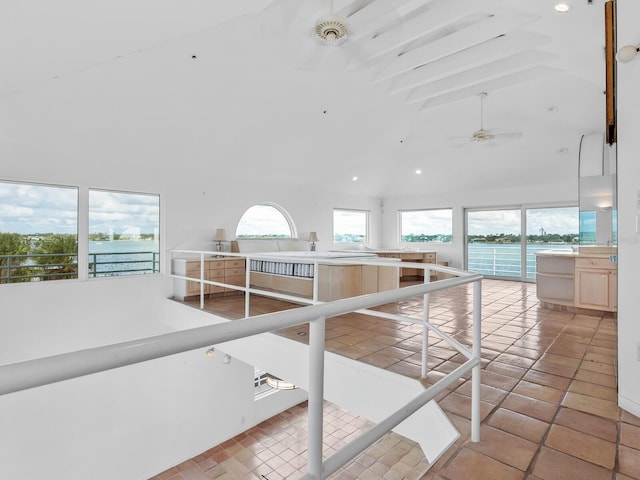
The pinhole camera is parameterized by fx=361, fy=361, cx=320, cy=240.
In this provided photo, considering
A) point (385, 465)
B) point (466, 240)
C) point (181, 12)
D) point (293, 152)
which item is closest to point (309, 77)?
point (293, 152)

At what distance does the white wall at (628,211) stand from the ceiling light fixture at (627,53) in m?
0.08

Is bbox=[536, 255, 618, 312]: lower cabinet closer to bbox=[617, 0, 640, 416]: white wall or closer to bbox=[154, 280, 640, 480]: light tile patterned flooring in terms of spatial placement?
bbox=[154, 280, 640, 480]: light tile patterned flooring

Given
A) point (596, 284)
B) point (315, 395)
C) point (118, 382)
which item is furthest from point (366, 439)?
point (118, 382)

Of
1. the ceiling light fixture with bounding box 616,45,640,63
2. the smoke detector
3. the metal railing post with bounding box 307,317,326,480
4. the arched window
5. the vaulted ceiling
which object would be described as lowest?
the metal railing post with bounding box 307,317,326,480

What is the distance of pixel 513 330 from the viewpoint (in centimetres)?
402

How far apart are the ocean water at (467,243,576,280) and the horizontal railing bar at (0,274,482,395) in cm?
823

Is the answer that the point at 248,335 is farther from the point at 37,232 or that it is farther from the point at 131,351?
the point at 37,232

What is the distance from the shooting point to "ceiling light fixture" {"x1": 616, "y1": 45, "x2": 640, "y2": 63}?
195 cm

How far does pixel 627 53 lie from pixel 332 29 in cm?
162

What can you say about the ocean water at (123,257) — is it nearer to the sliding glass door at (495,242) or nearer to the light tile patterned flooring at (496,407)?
the light tile patterned flooring at (496,407)

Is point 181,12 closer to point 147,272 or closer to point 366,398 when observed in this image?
point 366,398

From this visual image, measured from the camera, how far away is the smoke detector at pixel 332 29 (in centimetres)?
206

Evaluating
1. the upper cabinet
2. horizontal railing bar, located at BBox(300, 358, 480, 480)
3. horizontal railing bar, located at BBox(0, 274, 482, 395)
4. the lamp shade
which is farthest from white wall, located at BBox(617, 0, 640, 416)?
the lamp shade

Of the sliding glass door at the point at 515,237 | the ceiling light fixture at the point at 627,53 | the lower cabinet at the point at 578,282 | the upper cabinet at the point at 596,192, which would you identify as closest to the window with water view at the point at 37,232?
the ceiling light fixture at the point at 627,53
